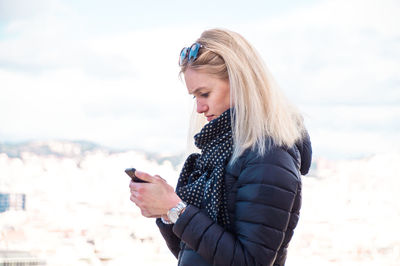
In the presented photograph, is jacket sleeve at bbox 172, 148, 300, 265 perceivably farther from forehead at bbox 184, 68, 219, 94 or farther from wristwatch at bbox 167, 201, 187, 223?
forehead at bbox 184, 68, 219, 94

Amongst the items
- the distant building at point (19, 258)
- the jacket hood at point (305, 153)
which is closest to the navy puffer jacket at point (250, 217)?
the jacket hood at point (305, 153)

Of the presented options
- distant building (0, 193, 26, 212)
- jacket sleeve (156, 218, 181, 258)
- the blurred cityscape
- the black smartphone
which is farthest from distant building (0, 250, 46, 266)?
the black smartphone

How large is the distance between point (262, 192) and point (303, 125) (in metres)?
0.22

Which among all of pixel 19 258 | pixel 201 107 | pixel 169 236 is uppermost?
pixel 201 107

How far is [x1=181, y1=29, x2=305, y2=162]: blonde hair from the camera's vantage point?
2.83 feet

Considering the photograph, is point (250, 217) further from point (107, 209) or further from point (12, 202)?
point (12, 202)

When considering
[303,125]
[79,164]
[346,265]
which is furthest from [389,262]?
[303,125]

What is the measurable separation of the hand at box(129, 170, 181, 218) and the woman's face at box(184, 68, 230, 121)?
0.47 feet

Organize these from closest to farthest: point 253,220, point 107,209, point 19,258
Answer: point 253,220, point 19,258, point 107,209

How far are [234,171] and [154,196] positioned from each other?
127mm

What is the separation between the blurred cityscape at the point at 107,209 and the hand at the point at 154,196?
16.0 feet

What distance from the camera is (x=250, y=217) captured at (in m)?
0.80

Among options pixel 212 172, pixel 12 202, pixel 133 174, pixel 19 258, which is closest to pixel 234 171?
pixel 212 172

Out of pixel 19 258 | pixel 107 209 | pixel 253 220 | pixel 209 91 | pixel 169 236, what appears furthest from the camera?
pixel 107 209
